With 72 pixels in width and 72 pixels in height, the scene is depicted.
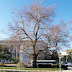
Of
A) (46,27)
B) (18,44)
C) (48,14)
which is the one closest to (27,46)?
(18,44)

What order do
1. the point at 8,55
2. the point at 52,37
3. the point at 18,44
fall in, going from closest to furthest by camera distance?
the point at 52,37 → the point at 18,44 → the point at 8,55

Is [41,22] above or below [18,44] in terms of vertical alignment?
above

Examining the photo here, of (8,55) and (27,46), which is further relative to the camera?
(8,55)

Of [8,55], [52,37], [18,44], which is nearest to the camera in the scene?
[52,37]

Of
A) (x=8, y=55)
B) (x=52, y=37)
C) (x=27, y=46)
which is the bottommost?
(x=8, y=55)

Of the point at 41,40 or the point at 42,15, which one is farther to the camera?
the point at 41,40

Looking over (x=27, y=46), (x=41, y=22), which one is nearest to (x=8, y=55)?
(x=27, y=46)

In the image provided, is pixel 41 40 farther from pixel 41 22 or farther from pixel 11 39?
pixel 11 39

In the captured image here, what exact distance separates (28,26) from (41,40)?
334 cm

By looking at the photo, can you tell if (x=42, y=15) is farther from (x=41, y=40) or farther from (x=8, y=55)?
(x=8, y=55)

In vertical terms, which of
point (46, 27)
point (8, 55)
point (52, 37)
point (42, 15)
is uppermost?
point (42, 15)

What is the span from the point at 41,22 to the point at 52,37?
317cm

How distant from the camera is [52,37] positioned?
20500mm

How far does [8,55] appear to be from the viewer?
44.8 m
